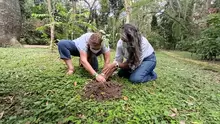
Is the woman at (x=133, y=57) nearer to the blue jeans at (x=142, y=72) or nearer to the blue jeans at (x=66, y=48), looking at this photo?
the blue jeans at (x=142, y=72)

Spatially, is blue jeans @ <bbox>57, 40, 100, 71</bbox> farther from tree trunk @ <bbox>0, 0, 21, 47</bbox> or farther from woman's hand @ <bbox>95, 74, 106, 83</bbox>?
tree trunk @ <bbox>0, 0, 21, 47</bbox>

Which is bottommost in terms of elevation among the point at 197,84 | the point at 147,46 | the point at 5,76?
the point at 197,84

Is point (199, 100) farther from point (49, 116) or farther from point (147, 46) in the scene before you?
point (49, 116)

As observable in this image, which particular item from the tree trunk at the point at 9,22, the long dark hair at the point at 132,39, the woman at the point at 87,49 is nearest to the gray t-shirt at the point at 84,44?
the woman at the point at 87,49

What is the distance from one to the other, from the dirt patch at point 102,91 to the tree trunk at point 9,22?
19.8 feet

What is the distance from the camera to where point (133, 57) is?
10.5 ft

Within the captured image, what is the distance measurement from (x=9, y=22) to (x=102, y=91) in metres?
6.50

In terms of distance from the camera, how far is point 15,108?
249cm

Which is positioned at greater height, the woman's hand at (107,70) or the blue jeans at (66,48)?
the blue jeans at (66,48)

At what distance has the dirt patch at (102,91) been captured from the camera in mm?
2686

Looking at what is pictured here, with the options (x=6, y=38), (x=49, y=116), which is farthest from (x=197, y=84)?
(x=6, y=38)

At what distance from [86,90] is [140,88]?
0.77 meters

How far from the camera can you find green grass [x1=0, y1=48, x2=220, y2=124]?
2352mm

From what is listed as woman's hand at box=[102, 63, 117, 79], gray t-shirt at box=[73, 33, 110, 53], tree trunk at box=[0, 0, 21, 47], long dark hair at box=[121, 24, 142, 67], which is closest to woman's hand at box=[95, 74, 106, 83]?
woman's hand at box=[102, 63, 117, 79]
